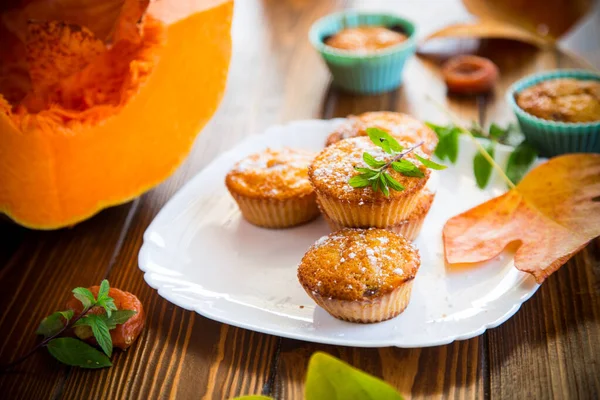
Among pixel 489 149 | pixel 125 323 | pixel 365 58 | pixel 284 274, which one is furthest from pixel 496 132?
pixel 125 323

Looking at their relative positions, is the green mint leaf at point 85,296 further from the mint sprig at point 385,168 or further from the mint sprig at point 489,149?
the mint sprig at point 489,149

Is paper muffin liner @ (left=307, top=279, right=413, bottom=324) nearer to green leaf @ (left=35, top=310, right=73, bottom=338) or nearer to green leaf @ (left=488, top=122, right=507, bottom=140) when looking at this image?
green leaf @ (left=35, top=310, right=73, bottom=338)

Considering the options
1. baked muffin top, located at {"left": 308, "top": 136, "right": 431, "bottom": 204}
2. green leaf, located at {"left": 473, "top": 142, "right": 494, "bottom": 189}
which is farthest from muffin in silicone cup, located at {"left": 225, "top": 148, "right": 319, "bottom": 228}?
green leaf, located at {"left": 473, "top": 142, "right": 494, "bottom": 189}

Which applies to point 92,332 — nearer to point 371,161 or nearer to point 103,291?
point 103,291

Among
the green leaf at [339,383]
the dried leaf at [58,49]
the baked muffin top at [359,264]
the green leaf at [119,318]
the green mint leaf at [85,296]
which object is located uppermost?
the dried leaf at [58,49]

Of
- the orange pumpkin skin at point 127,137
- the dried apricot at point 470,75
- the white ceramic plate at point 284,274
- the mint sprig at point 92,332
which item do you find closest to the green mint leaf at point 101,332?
the mint sprig at point 92,332

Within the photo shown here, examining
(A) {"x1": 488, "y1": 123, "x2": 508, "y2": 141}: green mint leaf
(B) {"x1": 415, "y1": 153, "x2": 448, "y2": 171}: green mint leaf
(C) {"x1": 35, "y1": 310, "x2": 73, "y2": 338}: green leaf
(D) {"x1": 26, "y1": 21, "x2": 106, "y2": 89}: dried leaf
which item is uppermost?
(D) {"x1": 26, "y1": 21, "x2": 106, "y2": 89}: dried leaf
